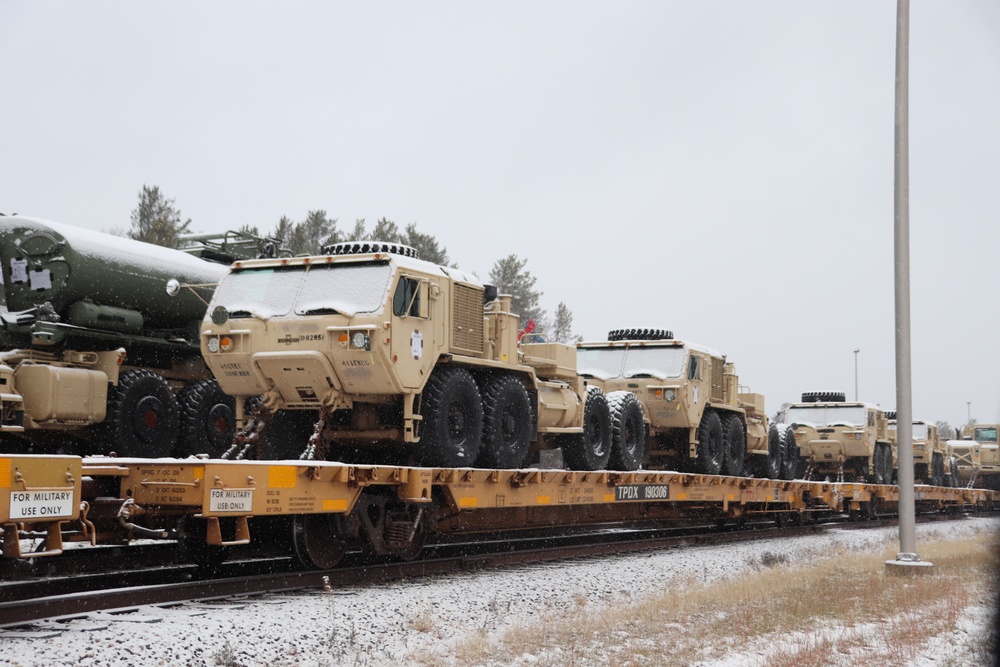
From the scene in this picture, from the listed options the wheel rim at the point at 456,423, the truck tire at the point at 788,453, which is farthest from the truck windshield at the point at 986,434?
the wheel rim at the point at 456,423

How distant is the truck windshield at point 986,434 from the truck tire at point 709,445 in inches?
1075

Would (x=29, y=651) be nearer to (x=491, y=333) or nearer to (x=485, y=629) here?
(x=485, y=629)

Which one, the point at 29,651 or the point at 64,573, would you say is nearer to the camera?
the point at 29,651

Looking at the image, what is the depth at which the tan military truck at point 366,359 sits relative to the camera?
10.8 meters

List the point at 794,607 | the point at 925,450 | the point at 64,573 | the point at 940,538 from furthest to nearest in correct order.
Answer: the point at 925,450 < the point at 940,538 < the point at 64,573 < the point at 794,607

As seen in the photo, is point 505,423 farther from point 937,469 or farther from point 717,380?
point 937,469

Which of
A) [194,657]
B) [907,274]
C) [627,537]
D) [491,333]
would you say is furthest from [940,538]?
[194,657]

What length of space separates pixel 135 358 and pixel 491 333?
18.2 feet

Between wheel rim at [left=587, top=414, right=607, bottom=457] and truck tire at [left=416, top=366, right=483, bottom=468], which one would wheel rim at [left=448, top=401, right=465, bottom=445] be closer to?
truck tire at [left=416, top=366, right=483, bottom=468]

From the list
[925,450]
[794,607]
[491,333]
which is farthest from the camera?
[925,450]

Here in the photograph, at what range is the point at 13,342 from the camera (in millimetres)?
13562

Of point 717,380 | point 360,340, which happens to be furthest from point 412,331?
point 717,380

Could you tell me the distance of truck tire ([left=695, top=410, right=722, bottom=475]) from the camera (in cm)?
1770

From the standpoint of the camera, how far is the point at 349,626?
7637mm
